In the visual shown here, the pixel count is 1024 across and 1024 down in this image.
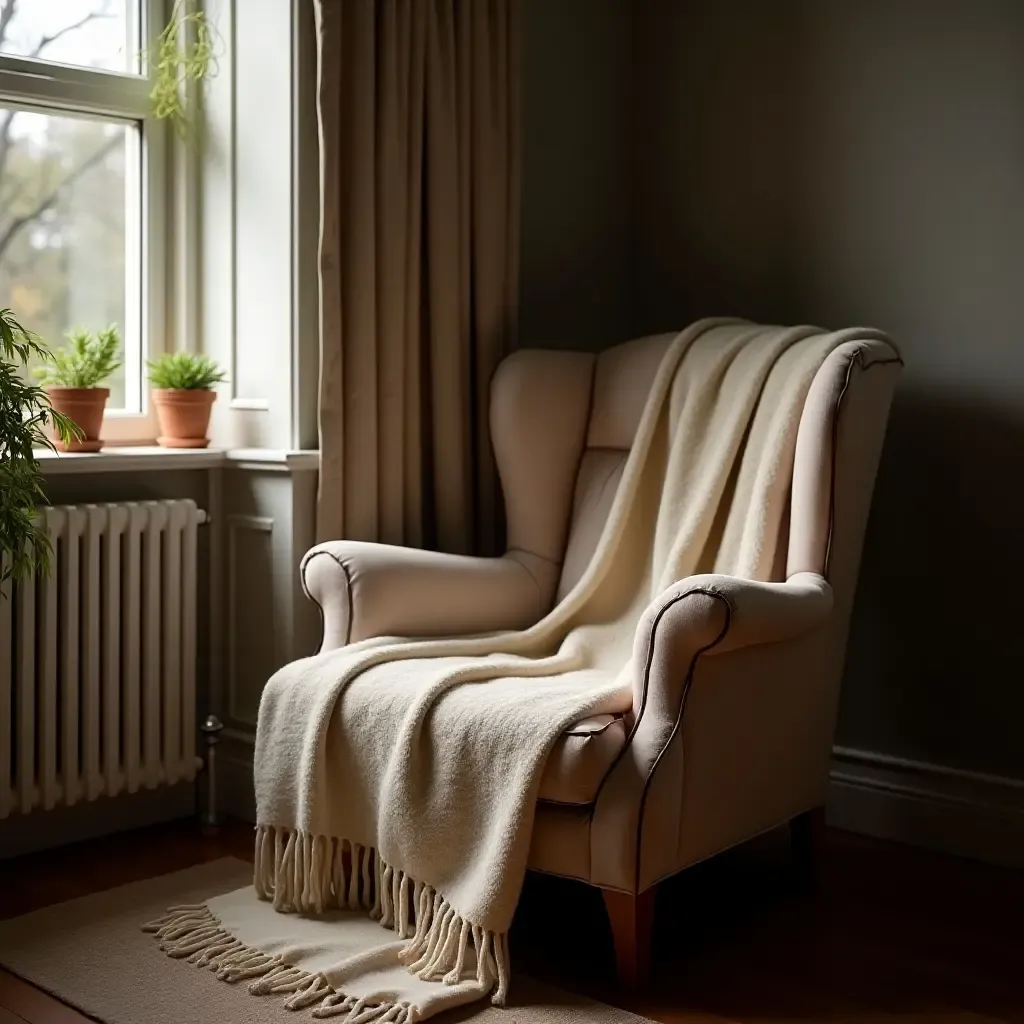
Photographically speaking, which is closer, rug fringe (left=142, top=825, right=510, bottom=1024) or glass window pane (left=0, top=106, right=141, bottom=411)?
rug fringe (left=142, top=825, right=510, bottom=1024)

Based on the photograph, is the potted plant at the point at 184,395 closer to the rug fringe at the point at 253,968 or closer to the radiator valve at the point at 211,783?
the radiator valve at the point at 211,783

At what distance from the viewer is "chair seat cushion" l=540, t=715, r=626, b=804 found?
6.99ft

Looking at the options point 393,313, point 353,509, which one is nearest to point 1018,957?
point 353,509

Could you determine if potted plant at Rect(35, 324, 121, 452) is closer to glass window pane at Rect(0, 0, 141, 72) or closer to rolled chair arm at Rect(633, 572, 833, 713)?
glass window pane at Rect(0, 0, 141, 72)

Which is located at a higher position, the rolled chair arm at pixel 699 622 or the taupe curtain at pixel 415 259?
the taupe curtain at pixel 415 259

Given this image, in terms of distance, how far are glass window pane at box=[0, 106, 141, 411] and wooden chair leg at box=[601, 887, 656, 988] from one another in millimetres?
1700

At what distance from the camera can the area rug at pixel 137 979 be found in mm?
2082

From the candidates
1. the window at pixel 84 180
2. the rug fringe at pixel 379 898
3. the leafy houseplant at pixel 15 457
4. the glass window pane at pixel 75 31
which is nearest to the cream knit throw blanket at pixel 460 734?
the rug fringe at pixel 379 898

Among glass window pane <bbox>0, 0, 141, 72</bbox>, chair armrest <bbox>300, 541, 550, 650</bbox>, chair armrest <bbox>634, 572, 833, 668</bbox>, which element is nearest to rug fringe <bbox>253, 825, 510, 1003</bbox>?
chair armrest <bbox>300, 541, 550, 650</bbox>

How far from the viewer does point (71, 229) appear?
308cm

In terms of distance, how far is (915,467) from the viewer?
9.93ft

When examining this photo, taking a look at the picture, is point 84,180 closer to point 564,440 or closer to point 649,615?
point 564,440

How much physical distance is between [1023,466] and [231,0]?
1975mm

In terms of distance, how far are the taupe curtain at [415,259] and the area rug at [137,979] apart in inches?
34.6
